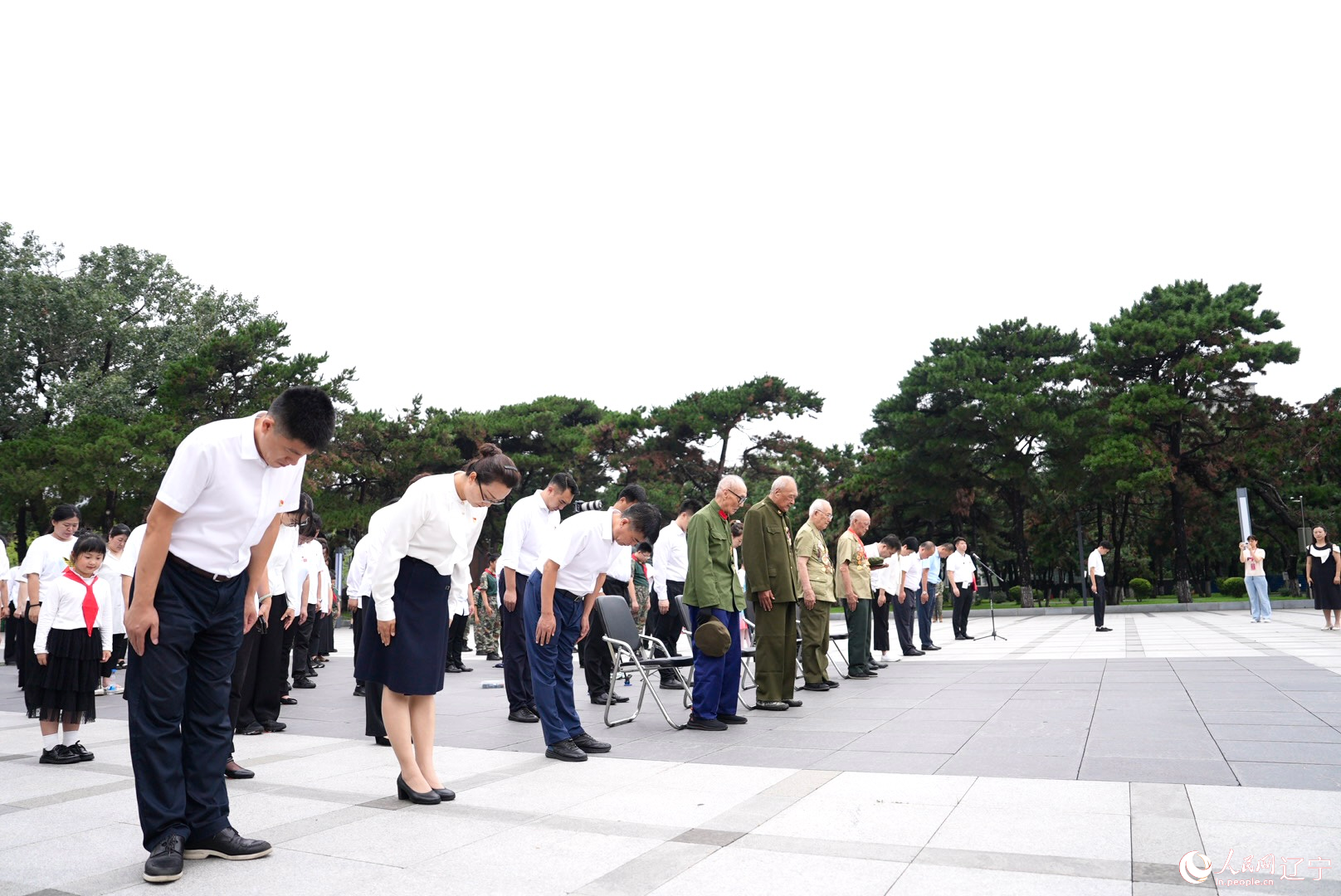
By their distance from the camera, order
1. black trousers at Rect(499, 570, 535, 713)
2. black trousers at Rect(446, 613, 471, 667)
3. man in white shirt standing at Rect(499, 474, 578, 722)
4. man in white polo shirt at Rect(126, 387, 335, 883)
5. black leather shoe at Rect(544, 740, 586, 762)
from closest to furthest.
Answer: man in white polo shirt at Rect(126, 387, 335, 883), black leather shoe at Rect(544, 740, 586, 762), man in white shirt standing at Rect(499, 474, 578, 722), black trousers at Rect(499, 570, 535, 713), black trousers at Rect(446, 613, 471, 667)

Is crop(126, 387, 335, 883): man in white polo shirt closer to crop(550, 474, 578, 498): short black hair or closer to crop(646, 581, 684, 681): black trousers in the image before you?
crop(550, 474, 578, 498): short black hair

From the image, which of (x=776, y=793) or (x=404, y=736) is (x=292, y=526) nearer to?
(x=404, y=736)

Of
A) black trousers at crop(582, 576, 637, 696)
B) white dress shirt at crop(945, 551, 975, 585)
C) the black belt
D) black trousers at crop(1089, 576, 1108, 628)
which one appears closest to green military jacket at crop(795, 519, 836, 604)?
black trousers at crop(582, 576, 637, 696)

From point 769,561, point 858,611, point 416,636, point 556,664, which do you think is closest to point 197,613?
point 416,636

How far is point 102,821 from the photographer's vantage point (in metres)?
4.05

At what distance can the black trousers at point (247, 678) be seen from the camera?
5.82m

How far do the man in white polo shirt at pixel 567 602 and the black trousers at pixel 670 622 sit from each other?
4015 millimetres

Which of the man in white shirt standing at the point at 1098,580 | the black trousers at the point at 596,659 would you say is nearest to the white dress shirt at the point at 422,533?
the black trousers at the point at 596,659

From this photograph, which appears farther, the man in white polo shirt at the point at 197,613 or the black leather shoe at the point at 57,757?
the black leather shoe at the point at 57,757

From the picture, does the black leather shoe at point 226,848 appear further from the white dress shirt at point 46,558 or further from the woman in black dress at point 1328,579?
the woman in black dress at point 1328,579

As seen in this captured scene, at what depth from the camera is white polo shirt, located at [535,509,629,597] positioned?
18.3ft

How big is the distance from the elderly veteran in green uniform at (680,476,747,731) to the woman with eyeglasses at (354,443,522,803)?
2480 millimetres

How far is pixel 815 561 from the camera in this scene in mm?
8883

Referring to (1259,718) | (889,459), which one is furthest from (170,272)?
(1259,718)
